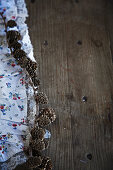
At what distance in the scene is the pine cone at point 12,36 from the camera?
0.93 m

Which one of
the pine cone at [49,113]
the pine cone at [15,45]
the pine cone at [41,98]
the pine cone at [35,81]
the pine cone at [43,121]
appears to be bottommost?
the pine cone at [43,121]

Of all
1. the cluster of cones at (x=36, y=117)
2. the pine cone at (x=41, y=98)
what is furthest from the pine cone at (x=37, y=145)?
the pine cone at (x=41, y=98)

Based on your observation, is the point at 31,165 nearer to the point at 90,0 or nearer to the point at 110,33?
the point at 110,33

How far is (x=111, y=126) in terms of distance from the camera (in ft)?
2.92

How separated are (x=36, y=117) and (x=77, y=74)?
24 cm

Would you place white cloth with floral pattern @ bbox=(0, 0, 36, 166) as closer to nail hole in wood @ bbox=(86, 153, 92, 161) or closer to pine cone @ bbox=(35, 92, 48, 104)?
pine cone @ bbox=(35, 92, 48, 104)

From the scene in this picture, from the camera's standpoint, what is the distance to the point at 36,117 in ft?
2.82

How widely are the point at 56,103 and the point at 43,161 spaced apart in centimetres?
22

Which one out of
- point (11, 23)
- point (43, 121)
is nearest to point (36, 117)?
point (43, 121)

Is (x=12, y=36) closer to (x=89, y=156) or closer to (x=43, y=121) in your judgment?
(x=43, y=121)

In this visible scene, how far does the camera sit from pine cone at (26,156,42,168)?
2.51 ft

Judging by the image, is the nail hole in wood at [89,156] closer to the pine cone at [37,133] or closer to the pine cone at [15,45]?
the pine cone at [37,133]

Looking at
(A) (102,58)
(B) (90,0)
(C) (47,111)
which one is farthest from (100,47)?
(C) (47,111)

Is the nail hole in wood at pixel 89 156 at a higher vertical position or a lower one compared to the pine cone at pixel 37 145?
lower
